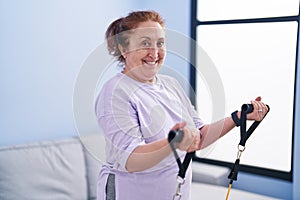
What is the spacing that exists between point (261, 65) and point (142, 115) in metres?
1.82

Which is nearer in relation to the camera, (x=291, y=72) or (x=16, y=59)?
(x=16, y=59)

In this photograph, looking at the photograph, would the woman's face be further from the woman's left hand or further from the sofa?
the sofa

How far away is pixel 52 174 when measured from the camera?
75.5 inches

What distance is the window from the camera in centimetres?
233

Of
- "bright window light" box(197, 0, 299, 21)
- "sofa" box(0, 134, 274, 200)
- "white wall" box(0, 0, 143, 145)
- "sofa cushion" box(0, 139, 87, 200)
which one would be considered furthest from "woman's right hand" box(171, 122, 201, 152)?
"bright window light" box(197, 0, 299, 21)

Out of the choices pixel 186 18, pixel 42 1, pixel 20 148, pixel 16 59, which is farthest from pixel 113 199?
pixel 186 18

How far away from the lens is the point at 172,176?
3.07 feet

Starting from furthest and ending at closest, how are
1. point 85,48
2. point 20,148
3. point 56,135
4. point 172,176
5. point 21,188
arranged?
point 85,48 → point 56,135 → point 20,148 → point 21,188 → point 172,176

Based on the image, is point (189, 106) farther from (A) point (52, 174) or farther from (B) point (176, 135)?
(A) point (52, 174)

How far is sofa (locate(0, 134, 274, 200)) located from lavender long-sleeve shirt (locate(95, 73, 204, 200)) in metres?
0.69

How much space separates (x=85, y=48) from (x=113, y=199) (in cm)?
156

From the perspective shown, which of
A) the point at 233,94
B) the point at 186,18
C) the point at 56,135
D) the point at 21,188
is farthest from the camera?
the point at 186,18

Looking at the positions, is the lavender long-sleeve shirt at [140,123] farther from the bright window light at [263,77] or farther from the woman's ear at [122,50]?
the bright window light at [263,77]

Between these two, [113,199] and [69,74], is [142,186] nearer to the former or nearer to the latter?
[113,199]
